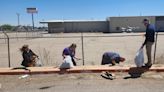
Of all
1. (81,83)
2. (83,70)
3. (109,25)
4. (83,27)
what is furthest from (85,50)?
(83,27)

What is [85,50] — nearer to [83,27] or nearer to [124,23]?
[124,23]

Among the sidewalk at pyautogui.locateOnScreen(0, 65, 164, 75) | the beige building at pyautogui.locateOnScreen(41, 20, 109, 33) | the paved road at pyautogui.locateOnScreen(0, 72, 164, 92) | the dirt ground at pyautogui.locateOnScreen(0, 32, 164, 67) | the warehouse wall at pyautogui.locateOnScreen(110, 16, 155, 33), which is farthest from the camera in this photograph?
the beige building at pyautogui.locateOnScreen(41, 20, 109, 33)

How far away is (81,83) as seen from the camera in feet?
30.4

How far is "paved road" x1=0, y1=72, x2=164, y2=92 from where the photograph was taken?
8477 mm

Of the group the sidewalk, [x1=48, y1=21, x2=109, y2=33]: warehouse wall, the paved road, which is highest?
[x1=48, y1=21, x2=109, y2=33]: warehouse wall

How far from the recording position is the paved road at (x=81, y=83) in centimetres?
848

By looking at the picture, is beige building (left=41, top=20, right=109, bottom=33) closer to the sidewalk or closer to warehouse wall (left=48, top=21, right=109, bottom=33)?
warehouse wall (left=48, top=21, right=109, bottom=33)

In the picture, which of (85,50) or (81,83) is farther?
(85,50)

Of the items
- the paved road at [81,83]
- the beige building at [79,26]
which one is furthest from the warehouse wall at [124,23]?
the paved road at [81,83]

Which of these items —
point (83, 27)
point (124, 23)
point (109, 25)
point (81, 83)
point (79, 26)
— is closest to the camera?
point (81, 83)

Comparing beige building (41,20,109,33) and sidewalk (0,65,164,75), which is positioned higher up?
beige building (41,20,109,33)

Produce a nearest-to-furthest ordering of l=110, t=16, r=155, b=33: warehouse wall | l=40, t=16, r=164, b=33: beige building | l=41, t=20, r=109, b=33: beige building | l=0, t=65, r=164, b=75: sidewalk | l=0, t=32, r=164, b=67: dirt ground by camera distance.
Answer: l=0, t=65, r=164, b=75: sidewalk < l=0, t=32, r=164, b=67: dirt ground < l=40, t=16, r=164, b=33: beige building < l=110, t=16, r=155, b=33: warehouse wall < l=41, t=20, r=109, b=33: beige building

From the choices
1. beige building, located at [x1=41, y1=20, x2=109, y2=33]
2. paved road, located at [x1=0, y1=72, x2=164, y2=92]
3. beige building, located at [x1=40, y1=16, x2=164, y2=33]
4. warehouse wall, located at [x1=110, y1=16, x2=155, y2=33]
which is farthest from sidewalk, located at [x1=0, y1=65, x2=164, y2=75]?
beige building, located at [x1=41, y1=20, x2=109, y2=33]

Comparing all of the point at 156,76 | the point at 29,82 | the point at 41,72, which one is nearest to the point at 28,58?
the point at 41,72
